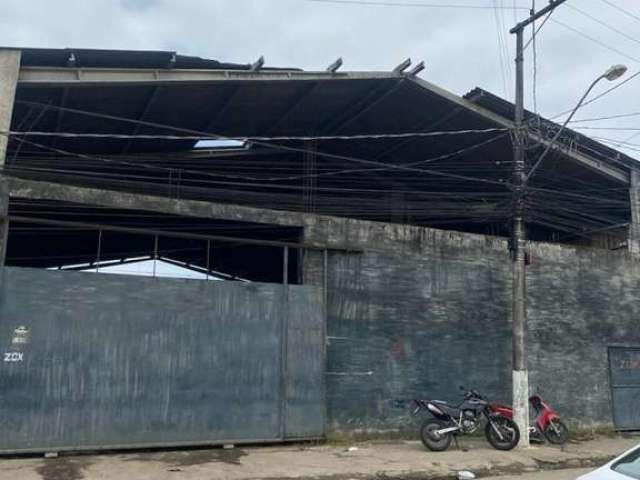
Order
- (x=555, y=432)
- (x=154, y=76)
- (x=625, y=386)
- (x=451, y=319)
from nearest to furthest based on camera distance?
(x=154, y=76) < (x=555, y=432) < (x=451, y=319) < (x=625, y=386)

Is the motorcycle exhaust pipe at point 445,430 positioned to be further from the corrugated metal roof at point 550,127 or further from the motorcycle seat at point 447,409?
the corrugated metal roof at point 550,127

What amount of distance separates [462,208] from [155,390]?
9.45m

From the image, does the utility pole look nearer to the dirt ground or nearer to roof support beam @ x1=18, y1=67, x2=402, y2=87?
the dirt ground

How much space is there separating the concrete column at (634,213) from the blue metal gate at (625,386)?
3.14 meters

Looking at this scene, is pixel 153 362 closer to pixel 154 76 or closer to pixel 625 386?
pixel 154 76

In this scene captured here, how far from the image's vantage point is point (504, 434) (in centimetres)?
1258

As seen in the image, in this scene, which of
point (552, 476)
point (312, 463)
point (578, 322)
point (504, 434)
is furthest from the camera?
point (578, 322)

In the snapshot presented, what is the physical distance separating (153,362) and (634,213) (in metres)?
14.3

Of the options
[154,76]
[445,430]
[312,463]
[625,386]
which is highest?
[154,76]

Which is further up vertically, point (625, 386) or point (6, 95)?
point (6, 95)

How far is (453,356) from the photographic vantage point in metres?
14.3

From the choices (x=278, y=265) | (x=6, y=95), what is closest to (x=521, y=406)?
(x=278, y=265)

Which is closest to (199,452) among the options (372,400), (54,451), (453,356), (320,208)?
(54,451)

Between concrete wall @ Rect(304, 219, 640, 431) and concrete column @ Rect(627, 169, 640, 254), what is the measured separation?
5.38ft
